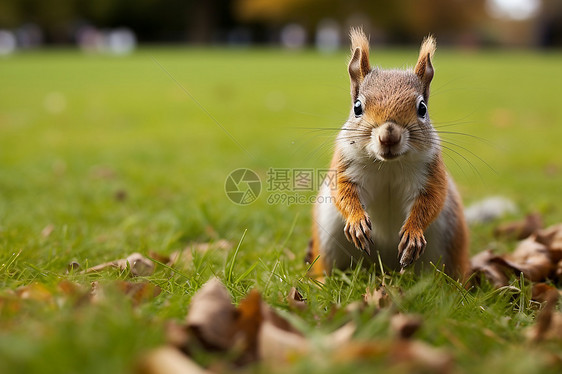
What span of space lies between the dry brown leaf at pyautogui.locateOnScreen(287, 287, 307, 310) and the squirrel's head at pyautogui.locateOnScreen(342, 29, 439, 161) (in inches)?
19.7

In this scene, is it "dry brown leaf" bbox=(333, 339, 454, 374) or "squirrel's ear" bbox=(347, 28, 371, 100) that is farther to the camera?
"squirrel's ear" bbox=(347, 28, 371, 100)

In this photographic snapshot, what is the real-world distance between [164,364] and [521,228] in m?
2.25

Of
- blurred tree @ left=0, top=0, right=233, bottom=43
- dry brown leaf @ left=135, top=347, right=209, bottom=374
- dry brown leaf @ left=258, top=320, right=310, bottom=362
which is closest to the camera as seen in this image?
dry brown leaf @ left=135, top=347, right=209, bottom=374

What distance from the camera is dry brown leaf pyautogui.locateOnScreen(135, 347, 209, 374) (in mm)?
1048

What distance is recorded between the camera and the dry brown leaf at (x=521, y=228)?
2.80m

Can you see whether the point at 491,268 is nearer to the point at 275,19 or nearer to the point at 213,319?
the point at 213,319

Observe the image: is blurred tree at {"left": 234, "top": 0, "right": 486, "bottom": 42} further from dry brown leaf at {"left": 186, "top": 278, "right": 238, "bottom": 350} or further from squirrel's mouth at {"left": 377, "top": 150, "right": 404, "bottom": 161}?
dry brown leaf at {"left": 186, "top": 278, "right": 238, "bottom": 350}

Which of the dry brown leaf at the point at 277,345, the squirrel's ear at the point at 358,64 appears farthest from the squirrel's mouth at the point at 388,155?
the dry brown leaf at the point at 277,345

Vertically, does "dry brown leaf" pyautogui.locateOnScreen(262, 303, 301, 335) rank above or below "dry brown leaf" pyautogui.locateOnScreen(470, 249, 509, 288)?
above

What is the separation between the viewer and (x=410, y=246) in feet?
6.11

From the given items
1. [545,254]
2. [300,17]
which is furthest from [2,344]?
[300,17]

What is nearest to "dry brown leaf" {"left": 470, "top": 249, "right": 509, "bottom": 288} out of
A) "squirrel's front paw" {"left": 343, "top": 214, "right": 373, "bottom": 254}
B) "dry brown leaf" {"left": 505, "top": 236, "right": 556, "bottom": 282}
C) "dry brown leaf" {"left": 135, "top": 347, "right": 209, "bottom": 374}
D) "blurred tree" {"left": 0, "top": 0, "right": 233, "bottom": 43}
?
"dry brown leaf" {"left": 505, "top": 236, "right": 556, "bottom": 282}

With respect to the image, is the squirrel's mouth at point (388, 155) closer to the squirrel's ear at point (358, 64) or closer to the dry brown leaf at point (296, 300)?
the squirrel's ear at point (358, 64)

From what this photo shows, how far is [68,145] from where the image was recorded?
5.77 metres
